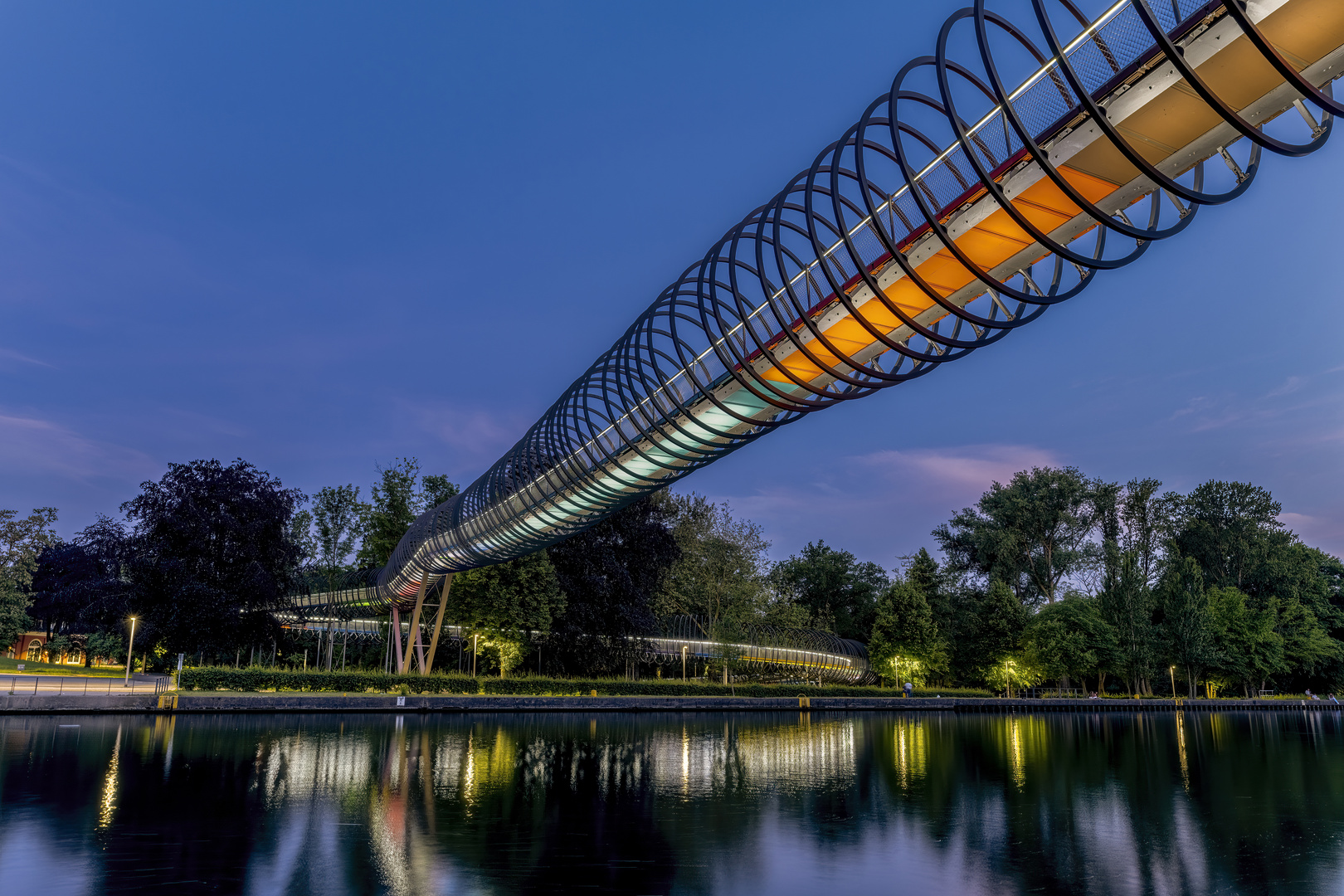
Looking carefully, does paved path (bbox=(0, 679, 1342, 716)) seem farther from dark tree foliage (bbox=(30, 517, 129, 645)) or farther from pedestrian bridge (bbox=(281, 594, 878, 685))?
dark tree foliage (bbox=(30, 517, 129, 645))

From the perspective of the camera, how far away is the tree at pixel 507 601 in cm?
4141

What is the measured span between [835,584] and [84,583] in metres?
60.0

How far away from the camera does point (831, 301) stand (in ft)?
41.9

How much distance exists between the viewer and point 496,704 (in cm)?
3644

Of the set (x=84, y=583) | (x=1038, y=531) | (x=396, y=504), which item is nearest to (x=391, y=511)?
(x=396, y=504)

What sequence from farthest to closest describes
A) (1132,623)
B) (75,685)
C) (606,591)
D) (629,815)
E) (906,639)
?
(1132,623), (906,639), (606,591), (75,685), (629,815)

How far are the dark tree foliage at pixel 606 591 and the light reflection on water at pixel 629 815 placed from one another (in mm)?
19891

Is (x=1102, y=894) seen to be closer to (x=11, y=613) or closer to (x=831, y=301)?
(x=831, y=301)

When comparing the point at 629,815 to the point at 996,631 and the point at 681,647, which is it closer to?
the point at 681,647

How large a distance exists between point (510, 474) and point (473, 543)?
500 centimetres

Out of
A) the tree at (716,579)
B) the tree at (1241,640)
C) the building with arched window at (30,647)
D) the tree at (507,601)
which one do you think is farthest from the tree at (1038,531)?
the building with arched window at (30,647)

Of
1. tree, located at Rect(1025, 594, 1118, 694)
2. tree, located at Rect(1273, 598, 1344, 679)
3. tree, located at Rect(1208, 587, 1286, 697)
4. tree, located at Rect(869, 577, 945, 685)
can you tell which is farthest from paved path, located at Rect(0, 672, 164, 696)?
tree, located at Rect(1273, 598, 1344, 679)

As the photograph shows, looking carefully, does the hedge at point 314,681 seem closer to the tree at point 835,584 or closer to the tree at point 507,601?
the tree at point 507,601

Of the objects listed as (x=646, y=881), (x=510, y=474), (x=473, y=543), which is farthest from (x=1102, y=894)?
(x=473, y=543)
